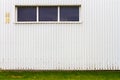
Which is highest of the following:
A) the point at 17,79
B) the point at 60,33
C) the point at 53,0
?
the point at 53,0

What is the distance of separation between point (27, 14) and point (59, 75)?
3.61m

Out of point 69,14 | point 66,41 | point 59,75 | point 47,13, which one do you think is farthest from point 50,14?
point 59,75

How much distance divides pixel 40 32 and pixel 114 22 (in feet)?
10.9

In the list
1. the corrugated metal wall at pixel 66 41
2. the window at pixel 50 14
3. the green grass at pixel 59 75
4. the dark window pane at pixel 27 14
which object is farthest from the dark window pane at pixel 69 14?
the green grass at pixel 59 75

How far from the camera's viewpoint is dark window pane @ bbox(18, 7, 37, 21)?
2188 centimetres

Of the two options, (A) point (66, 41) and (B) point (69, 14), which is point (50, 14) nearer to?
(B) point (69, 14)

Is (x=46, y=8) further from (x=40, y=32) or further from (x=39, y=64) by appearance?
(x=39, y=64)

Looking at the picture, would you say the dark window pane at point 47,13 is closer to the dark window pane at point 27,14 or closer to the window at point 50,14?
the window at point 50,14

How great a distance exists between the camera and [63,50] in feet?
70.9

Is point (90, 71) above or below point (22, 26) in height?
below

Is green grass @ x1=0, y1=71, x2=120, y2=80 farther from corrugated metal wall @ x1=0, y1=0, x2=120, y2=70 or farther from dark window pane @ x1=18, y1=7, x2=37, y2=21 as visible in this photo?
dark window pane @ x1=18, y1=7, x2=37, y2=21

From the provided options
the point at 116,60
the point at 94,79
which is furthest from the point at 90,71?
the point at 94,79

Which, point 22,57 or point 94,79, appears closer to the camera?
point 94,79

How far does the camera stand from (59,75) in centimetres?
1994
